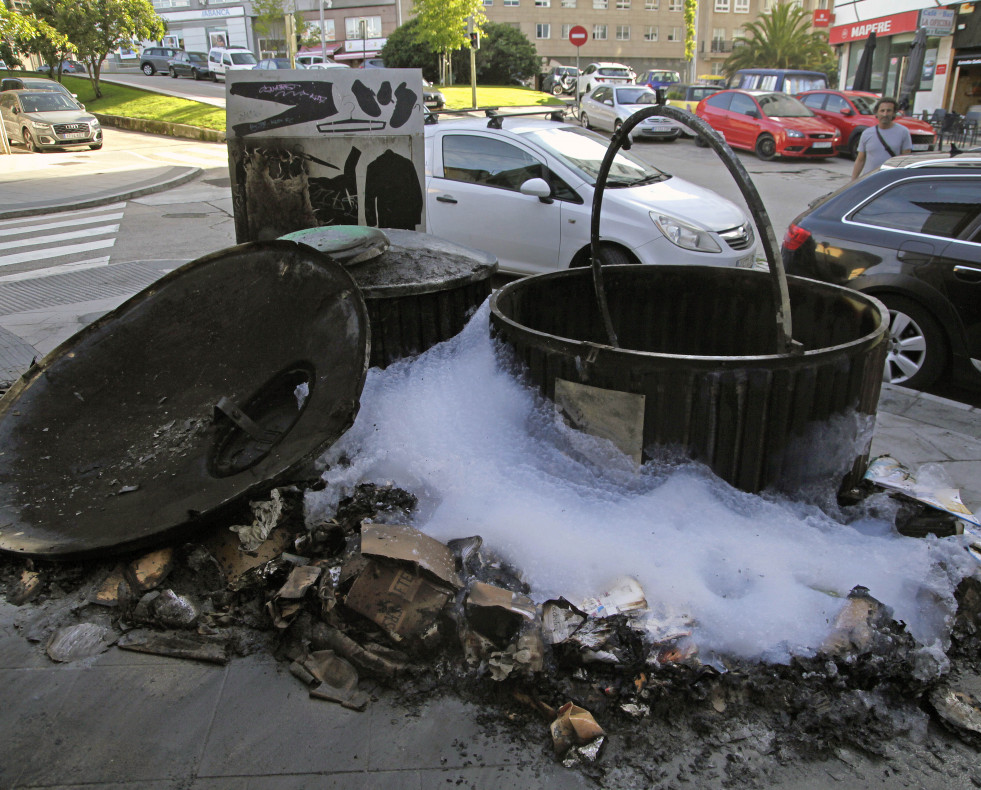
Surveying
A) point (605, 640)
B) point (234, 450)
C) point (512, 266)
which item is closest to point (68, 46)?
point (512, 266)

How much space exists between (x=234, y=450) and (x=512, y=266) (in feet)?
15.5

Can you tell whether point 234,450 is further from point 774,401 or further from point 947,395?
point 947,395

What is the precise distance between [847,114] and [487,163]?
1528cm

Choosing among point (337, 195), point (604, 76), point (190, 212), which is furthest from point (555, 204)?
point (604, 76)

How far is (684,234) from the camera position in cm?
689

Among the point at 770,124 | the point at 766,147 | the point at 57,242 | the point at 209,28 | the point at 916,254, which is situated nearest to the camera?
the point at 916,254

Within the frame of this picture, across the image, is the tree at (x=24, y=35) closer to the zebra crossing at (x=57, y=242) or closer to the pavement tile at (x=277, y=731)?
the zebra crossing at (x=57, y=242)

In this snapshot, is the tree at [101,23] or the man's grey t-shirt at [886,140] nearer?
the man's grey t-shirt at [886,140]

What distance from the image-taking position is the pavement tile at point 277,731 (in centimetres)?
233

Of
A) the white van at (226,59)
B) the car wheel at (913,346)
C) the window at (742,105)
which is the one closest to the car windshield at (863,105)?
the window at (742,105)

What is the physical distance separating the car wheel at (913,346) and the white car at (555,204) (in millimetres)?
1845

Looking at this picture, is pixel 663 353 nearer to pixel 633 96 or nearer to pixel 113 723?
pixel 113 723

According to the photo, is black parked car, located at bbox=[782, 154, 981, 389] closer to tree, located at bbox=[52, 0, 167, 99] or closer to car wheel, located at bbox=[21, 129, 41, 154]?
car wheel, located at bbox=[21, 129, 41, 154]

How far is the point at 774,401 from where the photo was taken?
3.03 m
